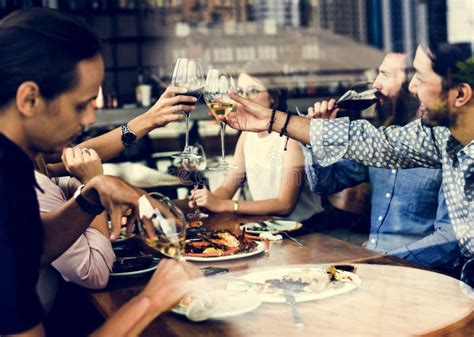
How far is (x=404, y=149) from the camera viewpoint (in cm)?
210

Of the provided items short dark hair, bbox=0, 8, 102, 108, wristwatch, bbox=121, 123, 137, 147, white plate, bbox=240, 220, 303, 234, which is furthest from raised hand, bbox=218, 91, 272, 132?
short dark hair, bbox=0, 8, 102, 108

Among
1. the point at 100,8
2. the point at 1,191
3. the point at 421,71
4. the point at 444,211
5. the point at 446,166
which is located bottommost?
the point at 444,211

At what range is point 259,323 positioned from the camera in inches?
54.0

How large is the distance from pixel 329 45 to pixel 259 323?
7.93 ft

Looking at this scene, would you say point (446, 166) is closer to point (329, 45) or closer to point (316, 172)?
point (316, 172)

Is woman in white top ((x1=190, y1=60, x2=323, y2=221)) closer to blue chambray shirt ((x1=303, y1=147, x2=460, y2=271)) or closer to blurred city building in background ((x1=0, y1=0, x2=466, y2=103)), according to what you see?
blue chambray shirt ((x1=303, y1=147, x2=460, y2=271))

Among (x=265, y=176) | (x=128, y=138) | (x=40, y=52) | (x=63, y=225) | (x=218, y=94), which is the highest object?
(x=40, y=52)

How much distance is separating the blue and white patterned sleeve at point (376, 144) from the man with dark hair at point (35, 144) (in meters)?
Result: 0.96

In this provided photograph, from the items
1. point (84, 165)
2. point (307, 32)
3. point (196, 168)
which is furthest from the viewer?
point (307, 32)

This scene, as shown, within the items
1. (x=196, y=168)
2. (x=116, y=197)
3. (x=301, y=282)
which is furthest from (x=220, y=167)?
(x=116, y=197)

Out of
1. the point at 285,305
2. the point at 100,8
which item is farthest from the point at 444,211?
the point at 100,8

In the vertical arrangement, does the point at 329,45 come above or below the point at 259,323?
above

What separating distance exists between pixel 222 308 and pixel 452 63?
1.29 m

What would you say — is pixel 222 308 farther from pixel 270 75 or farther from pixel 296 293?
pixel 270 75
